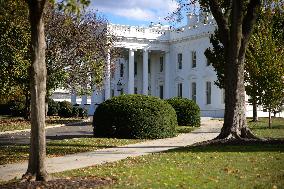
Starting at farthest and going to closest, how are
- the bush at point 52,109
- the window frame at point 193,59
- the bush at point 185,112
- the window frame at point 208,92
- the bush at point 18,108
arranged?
the window frame at point 193,59 < the window frame at point 208,92 < the bush at point 52,109 < the bush at point 18,108 < the bush at point 185,112

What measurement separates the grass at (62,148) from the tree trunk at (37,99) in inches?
168

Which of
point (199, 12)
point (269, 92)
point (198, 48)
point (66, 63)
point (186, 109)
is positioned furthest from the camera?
point (198, 48)

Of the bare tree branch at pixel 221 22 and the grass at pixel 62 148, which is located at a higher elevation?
the bare tree branch at pixel 221 22

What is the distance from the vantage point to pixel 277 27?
99.5 ft

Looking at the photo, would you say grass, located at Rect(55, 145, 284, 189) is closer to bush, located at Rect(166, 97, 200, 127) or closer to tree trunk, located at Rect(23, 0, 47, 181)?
tree trunk, located at Rect(23, 0, 47, 181)

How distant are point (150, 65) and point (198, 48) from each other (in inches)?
457

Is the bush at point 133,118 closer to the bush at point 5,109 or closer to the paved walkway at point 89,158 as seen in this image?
the paved walkway at point 89,158

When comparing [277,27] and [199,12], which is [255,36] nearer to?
[277,27]

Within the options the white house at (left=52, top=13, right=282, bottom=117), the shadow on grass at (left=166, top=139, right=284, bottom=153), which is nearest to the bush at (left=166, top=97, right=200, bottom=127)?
the shadow on grass at (left=166, top=139, right=284, bottom=153)

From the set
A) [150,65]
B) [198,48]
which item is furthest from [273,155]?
[150,65]

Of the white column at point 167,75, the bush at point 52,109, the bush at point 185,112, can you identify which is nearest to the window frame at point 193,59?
the white column at point 167,75

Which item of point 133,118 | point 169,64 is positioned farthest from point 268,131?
point 169,64

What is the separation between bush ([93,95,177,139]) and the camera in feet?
65.4

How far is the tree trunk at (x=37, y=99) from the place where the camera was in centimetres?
890
